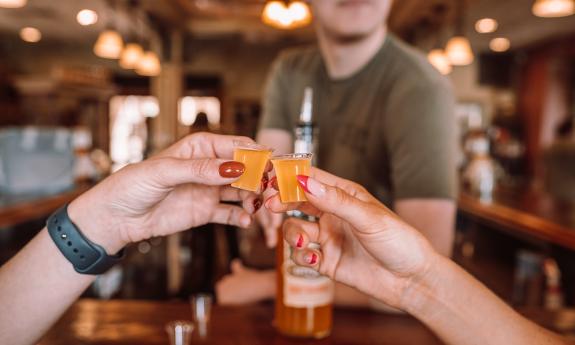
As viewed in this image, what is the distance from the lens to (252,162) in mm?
879

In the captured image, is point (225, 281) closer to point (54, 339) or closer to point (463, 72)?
point (54, 339)

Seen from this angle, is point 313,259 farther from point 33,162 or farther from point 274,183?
point 33,162

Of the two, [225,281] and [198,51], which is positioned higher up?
[198,51]

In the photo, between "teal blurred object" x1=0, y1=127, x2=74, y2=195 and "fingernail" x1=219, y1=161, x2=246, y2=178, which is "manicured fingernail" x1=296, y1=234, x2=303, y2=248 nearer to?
"fingernail" x1=219, y1=161, x2=246, y2=178

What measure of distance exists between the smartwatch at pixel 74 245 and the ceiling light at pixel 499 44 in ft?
34.2

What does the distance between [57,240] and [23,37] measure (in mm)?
10889

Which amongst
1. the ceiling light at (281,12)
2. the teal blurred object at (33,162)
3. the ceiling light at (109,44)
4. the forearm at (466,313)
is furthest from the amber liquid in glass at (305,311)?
the ceiling light at (109,44)

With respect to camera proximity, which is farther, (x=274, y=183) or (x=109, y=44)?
(x=109, y=44)

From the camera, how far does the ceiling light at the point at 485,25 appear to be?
27.0 feet

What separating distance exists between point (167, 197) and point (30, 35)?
10611 mm

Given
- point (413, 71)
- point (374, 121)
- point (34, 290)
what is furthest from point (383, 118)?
point (34, 290)

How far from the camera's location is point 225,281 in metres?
1.43

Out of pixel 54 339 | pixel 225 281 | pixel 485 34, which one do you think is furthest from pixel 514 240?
pixel 485 34

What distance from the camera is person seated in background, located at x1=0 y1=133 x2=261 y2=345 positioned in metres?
0.87
